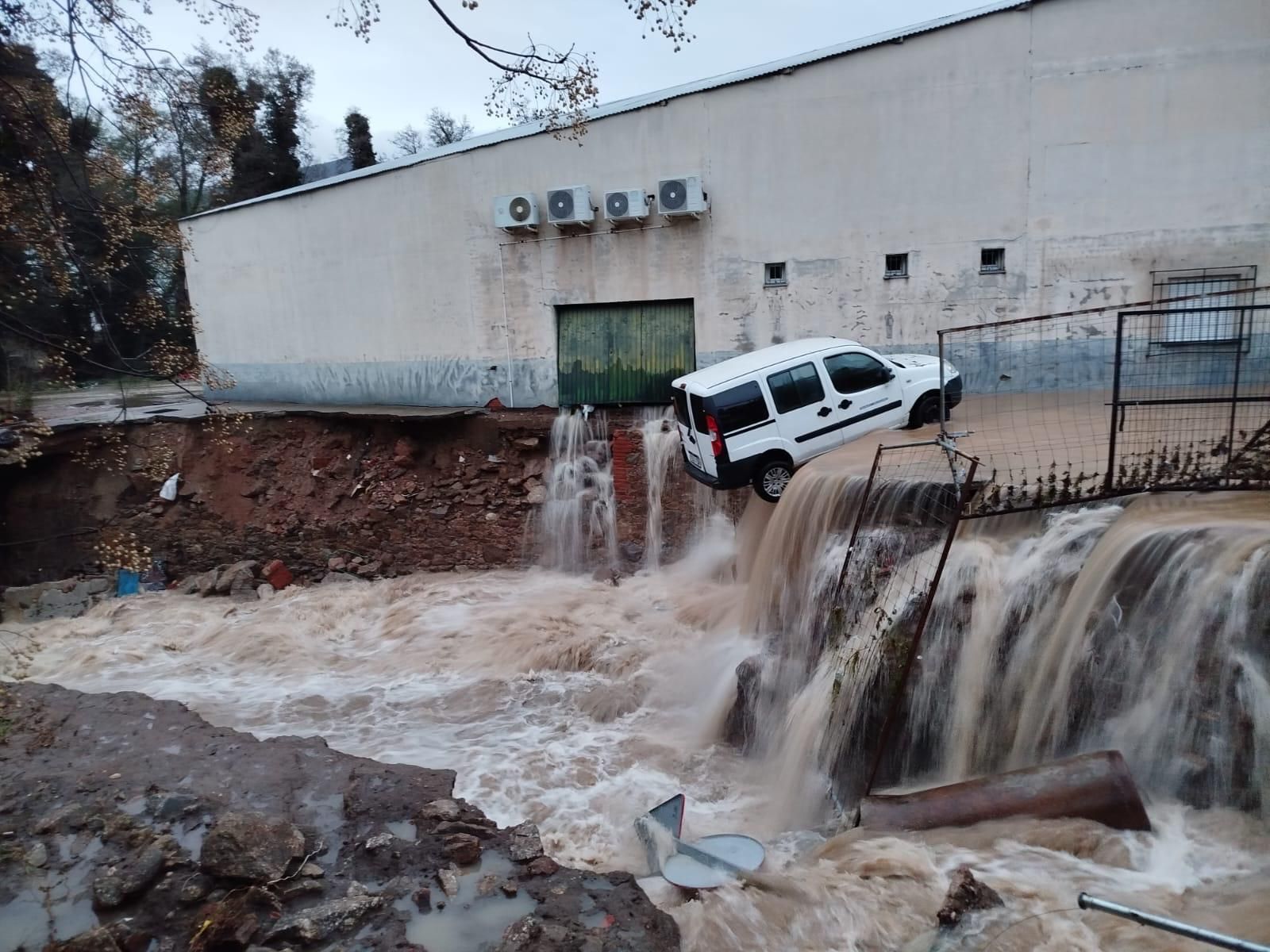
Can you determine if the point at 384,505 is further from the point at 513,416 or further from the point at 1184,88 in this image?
the point at 1184,88

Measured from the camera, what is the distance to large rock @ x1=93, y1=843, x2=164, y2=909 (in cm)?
513

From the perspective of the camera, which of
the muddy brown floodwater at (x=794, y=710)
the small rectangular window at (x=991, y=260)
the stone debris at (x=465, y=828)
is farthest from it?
the small rectangular window at (x=991, y=260)

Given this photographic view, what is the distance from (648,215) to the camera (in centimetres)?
1383

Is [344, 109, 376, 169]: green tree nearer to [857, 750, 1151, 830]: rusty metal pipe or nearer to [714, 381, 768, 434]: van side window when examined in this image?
[714, 381, 768, 434]: van side window

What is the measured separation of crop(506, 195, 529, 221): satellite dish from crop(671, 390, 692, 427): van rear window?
5.65 meters

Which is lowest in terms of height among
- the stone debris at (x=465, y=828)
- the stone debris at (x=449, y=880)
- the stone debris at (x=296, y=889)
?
the stone debris at (x=465, y=828)

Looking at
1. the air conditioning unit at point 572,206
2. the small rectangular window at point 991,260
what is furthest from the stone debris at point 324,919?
the small rectangular window at point 991,260

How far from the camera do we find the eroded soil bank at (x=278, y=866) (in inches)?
189

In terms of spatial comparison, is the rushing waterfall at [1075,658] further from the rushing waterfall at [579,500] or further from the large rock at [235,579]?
the large rock at [235,579]

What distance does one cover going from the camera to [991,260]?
41.7 feet

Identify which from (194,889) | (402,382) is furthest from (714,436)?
(402,382)

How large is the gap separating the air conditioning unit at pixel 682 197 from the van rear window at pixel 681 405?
4.34 meters

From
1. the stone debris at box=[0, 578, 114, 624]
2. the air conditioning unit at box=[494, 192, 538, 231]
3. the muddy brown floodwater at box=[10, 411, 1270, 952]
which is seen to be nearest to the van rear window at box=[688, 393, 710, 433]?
the muddy brown floodwater at box=[10, 411, 1270, 952]

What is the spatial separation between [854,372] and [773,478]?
5.75 ft
